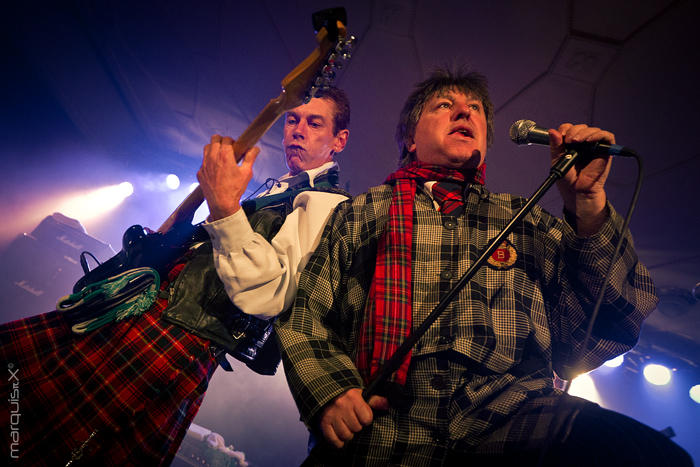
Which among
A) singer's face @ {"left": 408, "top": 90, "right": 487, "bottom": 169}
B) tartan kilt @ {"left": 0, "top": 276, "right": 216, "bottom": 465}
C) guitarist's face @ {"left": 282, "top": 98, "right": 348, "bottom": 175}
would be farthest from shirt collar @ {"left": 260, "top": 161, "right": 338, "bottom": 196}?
tartan kilt @ {"left": 0, "top": 276, "right": 216, "bottom": 465}

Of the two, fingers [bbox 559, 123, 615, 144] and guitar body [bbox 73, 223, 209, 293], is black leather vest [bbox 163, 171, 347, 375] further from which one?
fingers [bbox 559, 123, 615, 144]

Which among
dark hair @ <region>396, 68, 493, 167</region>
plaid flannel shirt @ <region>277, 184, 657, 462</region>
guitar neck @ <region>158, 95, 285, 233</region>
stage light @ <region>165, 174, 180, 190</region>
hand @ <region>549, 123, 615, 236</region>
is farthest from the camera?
stage light @ <region>165, 174, 180, 190</region>

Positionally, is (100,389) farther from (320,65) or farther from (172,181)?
(172,181)

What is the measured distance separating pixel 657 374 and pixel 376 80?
699 centimetres

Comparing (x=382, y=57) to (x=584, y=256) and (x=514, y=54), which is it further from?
(x=584, y=256)

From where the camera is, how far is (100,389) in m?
1.06

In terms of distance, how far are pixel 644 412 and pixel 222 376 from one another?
334 inches

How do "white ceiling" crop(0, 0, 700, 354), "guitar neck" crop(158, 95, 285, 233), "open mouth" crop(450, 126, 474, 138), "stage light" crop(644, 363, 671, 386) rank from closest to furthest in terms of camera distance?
"guitar neck" crop(158, 95, 285, 233)
"open mouth" crop(450, 126, 474, 138)
"white ceiling" crop(0, 0, 700, 354)
"stage light" crop(644, 363, 671, 386)

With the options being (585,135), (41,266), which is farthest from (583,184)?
(41,266)

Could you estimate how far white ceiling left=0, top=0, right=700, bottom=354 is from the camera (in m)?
2.73

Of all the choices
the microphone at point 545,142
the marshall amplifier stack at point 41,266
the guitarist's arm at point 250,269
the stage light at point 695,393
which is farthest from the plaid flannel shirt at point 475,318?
the marshall amplifier stack at point 41,266

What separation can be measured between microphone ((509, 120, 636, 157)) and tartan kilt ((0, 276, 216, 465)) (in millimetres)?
1455

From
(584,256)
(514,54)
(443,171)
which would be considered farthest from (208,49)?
(584,256)

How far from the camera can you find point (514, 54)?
2.98 m
